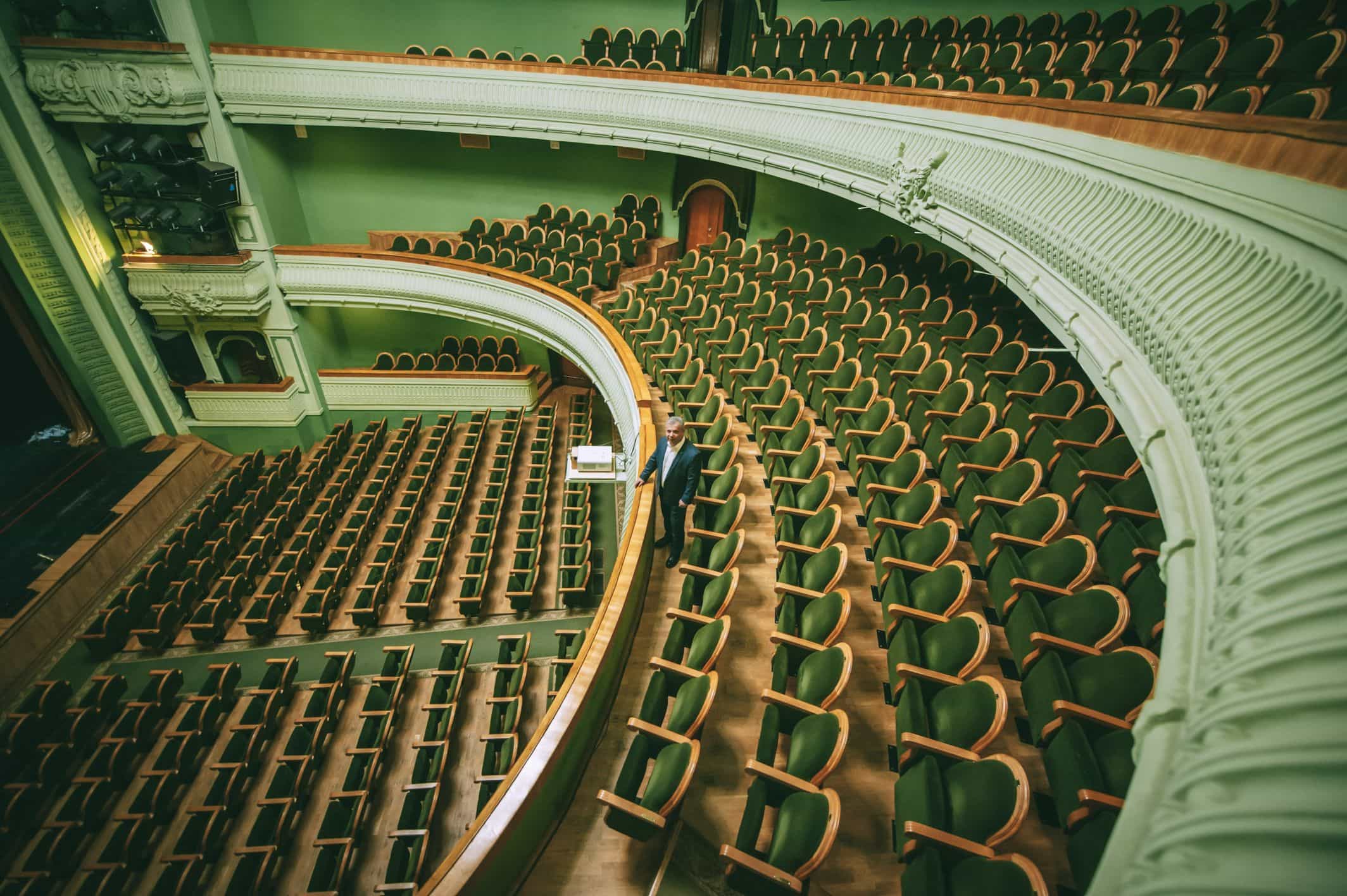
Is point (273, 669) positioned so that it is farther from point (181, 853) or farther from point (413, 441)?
point (413, 441)

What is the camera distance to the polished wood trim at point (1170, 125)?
851 mm

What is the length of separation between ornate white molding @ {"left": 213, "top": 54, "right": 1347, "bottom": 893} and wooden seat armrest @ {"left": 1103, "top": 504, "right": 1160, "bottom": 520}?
0.74 ft

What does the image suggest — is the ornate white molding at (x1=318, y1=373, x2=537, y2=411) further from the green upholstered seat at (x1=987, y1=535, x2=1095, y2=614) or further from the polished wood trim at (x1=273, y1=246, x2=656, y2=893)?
the green upholstered seat at (x1=987, y1=535, x2=1095, y2=614)

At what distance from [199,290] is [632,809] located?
479 cm

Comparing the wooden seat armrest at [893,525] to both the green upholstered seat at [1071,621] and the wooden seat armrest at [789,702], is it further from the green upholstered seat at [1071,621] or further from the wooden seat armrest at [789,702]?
the wooden seat armrest at [789,702]

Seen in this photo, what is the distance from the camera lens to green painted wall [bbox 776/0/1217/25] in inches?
117

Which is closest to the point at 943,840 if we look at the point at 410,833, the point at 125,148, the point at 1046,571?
the point at 1046,571

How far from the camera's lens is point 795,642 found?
3.71 ft

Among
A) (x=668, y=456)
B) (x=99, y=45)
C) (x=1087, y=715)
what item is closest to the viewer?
(x=1087, y=715)

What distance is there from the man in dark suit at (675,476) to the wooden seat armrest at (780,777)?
2.38 ft

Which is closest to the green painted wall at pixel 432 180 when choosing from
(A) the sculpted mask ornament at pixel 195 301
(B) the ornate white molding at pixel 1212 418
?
(A) the sculpted mask ornament at pixel 195 301

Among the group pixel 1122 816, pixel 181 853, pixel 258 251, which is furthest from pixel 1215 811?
pixel 258 251

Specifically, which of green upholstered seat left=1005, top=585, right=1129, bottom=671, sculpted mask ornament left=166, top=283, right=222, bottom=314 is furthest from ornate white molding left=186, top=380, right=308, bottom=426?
green upholstered seat left=1005, top=585, right=1129, bottom=671

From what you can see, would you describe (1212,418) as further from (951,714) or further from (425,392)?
(425,392)
